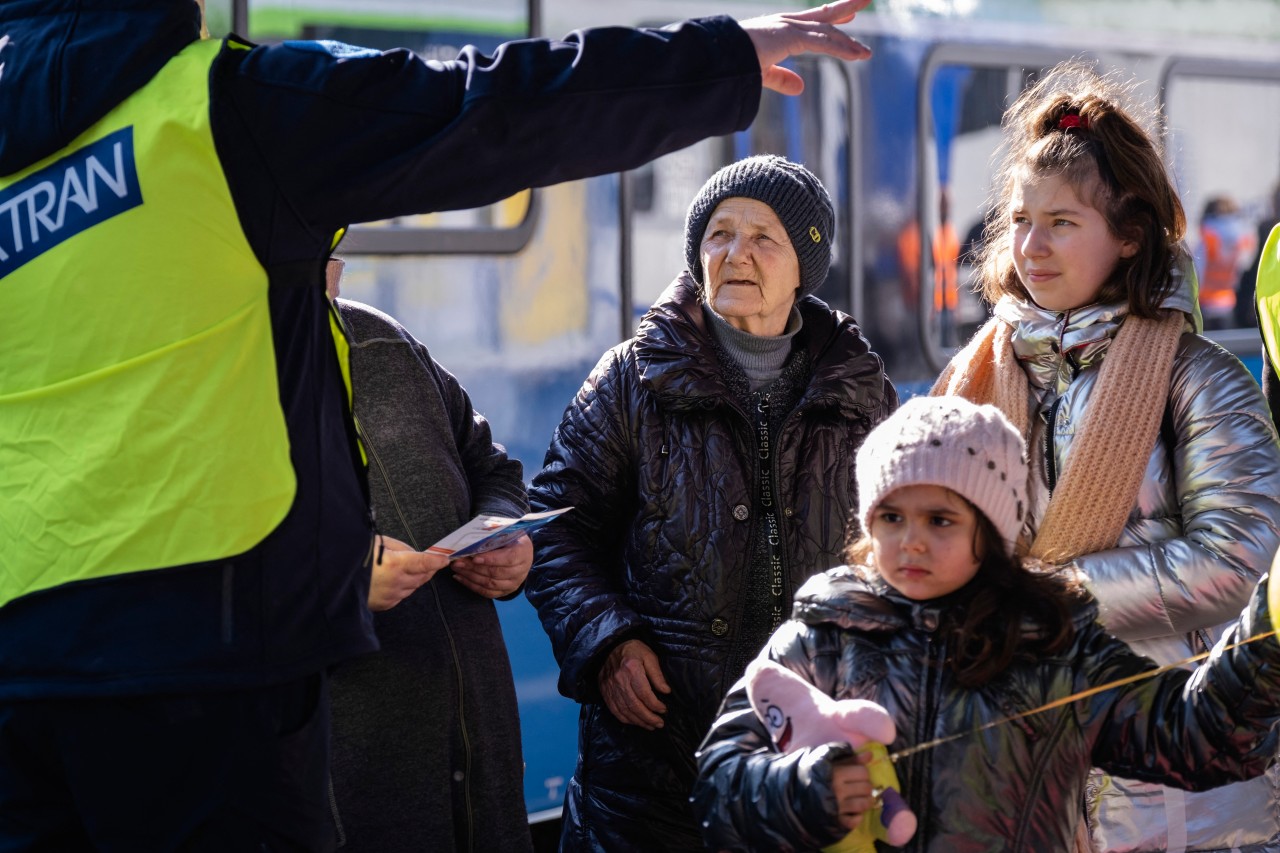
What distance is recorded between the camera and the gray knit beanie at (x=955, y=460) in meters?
2.17

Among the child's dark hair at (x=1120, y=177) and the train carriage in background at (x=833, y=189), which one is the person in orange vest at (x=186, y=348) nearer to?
the child's dark hair at (x=1120, y=177)

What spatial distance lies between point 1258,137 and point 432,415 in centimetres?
402

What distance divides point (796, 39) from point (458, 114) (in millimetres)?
479

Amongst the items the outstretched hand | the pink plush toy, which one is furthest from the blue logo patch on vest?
the pink plush toy

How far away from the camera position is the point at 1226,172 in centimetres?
555

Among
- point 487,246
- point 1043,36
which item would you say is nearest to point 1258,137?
point 1043,36

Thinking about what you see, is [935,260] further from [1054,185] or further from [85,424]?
[85,424]

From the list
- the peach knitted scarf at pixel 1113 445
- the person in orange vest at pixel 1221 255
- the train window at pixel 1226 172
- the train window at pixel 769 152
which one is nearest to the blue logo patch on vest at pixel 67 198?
the peach knitted scarf at pixel 1113 445

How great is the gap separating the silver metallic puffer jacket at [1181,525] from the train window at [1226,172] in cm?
290

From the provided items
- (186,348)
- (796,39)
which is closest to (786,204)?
(796,39)

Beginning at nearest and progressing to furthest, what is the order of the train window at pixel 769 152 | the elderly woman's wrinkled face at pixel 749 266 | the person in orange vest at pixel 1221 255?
the elderly woman's wrinkled face at pixel 749 266
the train window at pixel 769 152
the person in orange vest at pixel 1221 255

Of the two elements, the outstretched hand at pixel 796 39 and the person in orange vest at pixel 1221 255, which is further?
the person in orange vest at pixel 1221 255

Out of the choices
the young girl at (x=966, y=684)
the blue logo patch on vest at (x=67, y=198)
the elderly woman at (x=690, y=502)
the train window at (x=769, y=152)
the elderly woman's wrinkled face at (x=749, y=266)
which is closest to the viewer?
the blue logo patch on vest at (x=67, y=198)

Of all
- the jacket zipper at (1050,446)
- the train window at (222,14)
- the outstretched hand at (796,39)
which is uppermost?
the train window at (222,14)
